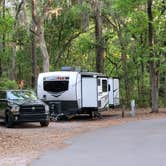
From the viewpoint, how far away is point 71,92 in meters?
29.0

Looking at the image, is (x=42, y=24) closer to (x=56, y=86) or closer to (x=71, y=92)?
(x=56, y=86)

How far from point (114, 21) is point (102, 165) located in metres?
32.4

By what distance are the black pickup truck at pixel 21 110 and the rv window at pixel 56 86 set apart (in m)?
4.48

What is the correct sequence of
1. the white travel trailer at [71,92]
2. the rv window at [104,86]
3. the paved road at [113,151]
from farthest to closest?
the rv window at [104,86], the white travel trailer at [71,92], the paved road at [113,151]

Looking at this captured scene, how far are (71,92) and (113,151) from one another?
1488 cm

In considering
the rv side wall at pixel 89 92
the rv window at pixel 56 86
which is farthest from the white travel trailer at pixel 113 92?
the rv window at pixel 56 86

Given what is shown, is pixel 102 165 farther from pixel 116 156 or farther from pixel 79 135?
pixel 79 135

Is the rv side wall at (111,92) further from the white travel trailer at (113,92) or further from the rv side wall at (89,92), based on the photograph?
the rv side wall at (89,92)

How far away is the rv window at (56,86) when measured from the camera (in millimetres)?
29359

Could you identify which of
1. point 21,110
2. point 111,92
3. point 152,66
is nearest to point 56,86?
point 111,92

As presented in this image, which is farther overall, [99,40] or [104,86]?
[99,40]

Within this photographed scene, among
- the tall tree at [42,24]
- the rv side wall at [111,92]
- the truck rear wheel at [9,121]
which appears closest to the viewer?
the truck rear wheel at [9,121]

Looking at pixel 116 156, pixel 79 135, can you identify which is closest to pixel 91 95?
pixel 79 135

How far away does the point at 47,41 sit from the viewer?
4884 centimetres
